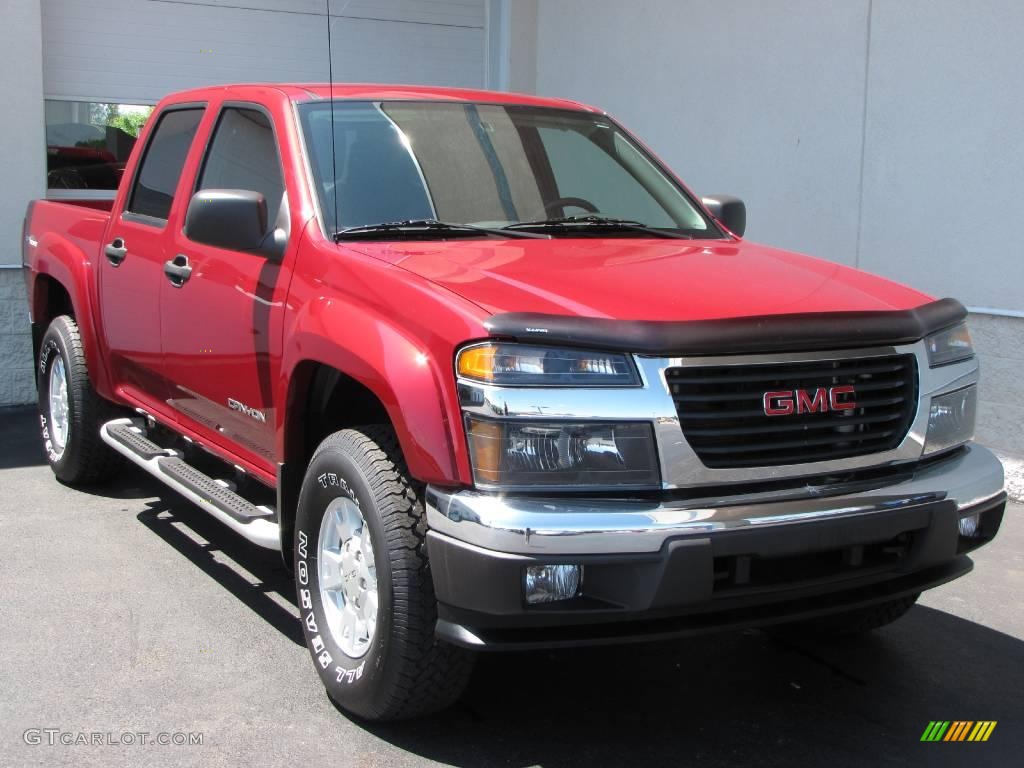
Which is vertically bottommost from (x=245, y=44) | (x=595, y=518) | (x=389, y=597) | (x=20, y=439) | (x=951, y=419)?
(x=20, y=439)

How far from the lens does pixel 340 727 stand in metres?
3.67

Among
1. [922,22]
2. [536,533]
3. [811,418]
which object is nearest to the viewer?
[536,533]

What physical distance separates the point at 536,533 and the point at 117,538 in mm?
3212

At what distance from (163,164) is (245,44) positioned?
487 cm

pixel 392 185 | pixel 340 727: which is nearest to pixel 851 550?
pixel 340 727

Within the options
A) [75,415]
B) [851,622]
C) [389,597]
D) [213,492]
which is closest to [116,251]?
[75,415]

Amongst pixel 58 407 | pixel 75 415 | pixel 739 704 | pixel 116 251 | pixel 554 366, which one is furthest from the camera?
pixel 58 407

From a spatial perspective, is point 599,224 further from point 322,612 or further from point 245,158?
point 322,612

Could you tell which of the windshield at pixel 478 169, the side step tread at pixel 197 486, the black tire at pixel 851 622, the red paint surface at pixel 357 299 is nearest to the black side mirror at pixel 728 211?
the windshield at pixel 478 169

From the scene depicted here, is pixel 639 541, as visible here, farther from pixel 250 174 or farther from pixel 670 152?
pixel 670 152

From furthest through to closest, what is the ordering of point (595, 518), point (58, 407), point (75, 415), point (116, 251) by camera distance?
1. point (58, 407)
2. point (75, 415)
3. point (116, 251)
4. point (595, 518)

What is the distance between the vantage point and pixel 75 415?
19.7 ft

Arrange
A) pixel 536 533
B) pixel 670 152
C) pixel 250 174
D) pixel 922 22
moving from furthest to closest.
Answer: pixel 670 152 < pixel 922 22 < pixel 250 174 < pixel 536 533

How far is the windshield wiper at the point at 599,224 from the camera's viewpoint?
4340 mm
